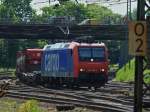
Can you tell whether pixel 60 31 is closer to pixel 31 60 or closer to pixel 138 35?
pixel 31 60

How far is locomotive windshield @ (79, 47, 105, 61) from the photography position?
1436 inches

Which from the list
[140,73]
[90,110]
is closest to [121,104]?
[90,110]

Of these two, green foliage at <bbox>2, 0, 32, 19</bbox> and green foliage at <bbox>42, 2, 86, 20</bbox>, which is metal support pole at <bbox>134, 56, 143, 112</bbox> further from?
green foliage at <bbox>2, 0, 32, 19</bbox>

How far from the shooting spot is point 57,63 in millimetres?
39250

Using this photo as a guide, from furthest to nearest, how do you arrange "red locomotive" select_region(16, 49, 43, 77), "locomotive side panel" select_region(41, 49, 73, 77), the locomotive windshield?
"red locomotive" select_region(16, 49, 43, 77) < "locomotive side panel" select_region(41, 49, 73, 77) < the locomotive windshield

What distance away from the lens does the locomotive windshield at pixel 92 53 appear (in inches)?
1436

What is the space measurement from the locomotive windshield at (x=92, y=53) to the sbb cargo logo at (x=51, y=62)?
9.79 ft

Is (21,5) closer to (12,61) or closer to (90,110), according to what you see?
(12,61)

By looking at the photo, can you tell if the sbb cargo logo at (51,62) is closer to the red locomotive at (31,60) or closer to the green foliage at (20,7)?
the red locomotive at (31,60)

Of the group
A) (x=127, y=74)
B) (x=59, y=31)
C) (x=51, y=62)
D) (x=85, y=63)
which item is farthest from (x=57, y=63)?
(x=59, y=31)

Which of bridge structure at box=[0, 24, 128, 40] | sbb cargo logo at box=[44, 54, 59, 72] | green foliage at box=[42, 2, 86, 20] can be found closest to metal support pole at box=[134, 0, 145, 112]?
sbb cargo logo at box=[44, 54, 59, 72]

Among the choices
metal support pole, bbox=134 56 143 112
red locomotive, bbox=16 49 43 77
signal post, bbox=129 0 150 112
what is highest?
signal post, bbox=129 0 150 112

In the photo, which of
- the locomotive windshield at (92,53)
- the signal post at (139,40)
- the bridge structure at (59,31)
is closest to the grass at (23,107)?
the signal post at (139,40)

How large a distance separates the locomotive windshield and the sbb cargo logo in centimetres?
298
